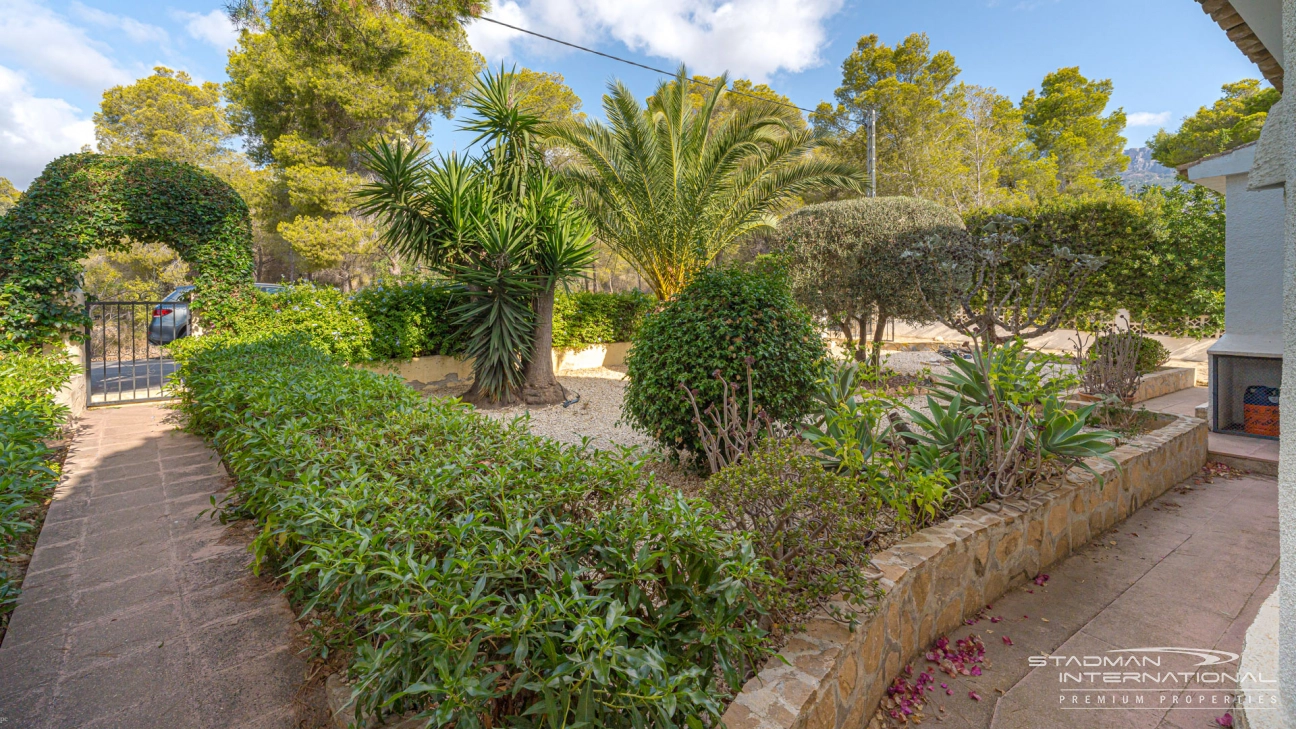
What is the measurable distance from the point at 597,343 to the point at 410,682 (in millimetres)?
9212

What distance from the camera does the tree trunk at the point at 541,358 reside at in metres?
7.43

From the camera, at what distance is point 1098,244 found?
908 cm

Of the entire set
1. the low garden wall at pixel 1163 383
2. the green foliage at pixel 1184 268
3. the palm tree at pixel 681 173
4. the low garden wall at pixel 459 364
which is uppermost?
the palm tree at pixel 681 173

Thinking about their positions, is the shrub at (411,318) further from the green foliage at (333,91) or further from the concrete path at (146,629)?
the green foliage at (333,91)

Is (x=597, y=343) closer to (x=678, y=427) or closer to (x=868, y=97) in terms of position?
(x=678, y=427)

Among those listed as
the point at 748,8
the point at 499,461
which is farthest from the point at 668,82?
the point at 499,461

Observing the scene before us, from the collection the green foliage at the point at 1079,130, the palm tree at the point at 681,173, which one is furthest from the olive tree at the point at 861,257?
the green foliage at the point at 1079,130

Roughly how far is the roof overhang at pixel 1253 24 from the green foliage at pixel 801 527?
9.27 feet

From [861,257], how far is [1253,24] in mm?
5401

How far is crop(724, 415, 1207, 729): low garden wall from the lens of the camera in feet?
4.77

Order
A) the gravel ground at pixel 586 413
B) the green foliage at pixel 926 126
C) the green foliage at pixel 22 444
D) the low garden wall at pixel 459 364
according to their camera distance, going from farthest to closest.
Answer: the green foliage at pixel 926 126 < the low garden wall at pixel 459 364 < the gravel ground at pixel 586 413 < the green foliage at pixel 22 444

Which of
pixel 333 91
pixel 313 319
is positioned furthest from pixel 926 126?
pixel 313 319

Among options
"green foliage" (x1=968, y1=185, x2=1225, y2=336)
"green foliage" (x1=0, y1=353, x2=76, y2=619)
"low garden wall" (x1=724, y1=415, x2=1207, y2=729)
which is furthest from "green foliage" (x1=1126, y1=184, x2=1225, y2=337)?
"green foliage" (x1=0, y1=353, x2=76, y2=619)

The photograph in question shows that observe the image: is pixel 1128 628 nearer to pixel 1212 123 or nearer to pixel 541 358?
pixel 541 358
